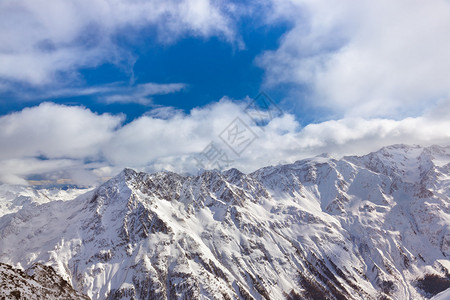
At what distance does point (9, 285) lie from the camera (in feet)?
215

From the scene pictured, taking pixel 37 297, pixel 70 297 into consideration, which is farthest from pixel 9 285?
pixel 70 297

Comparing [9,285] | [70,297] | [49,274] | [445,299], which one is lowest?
[445,299]

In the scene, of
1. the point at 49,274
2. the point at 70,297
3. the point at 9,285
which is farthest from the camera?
the point at 49,274

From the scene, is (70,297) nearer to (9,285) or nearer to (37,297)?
(37,297)

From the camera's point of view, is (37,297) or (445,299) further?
(37,297)

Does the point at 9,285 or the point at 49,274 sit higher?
the point at 49,274

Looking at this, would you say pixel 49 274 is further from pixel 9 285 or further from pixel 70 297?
pixel 9 285

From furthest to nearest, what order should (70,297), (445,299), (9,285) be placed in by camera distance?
(70,297), (9,285), (445,299)

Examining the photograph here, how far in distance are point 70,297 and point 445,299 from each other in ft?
313

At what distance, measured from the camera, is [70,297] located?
81.7m

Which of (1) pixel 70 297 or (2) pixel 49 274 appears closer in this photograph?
(1) pixel 70 297

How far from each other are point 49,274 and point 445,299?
108 m

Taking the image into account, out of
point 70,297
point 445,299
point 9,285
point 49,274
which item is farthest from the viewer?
point 49,274

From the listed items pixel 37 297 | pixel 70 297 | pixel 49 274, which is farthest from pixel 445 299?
pixel 49 274
